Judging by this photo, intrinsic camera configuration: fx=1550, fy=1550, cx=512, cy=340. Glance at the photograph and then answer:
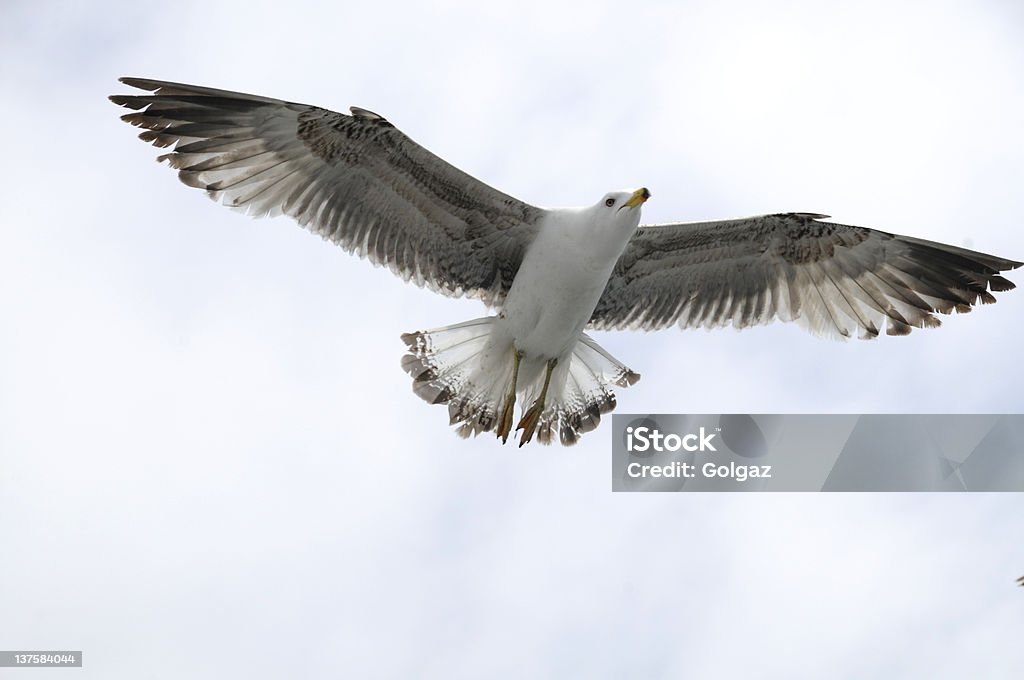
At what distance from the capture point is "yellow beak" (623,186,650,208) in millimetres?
9500

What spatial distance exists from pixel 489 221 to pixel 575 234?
27.1 inches

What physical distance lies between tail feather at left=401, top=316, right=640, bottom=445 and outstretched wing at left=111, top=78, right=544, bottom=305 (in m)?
0.57

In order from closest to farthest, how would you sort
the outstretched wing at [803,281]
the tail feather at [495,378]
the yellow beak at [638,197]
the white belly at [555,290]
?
the yellow beak at [638,197]
the white belly at [555,290]
the tail feather at [495,378]
the outstretched wing at [803,281]

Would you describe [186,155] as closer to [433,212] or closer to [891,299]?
[433,212]

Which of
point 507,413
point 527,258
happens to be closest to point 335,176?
point 527,258

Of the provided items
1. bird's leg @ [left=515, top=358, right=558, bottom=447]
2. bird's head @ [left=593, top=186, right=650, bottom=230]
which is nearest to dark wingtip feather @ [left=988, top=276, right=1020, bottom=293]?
bird's head @ [left=593, top=186, right=650, bottom=230]

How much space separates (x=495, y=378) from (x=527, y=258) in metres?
0.94

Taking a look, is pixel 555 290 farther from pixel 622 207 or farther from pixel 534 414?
pixel 534 414

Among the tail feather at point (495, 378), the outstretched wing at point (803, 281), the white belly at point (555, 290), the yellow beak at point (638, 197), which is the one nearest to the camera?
the yellow beak at point (638, 197)

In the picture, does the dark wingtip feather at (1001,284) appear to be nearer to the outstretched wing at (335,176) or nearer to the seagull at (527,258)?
the seagull at (527,258)

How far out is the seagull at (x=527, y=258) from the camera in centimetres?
998

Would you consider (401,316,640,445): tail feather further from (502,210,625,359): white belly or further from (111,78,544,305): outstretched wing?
(111,78,544,305): outstretched wing

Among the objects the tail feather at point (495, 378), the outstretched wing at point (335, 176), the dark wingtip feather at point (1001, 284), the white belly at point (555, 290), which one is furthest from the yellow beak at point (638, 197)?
the dark wingtip feather at point (1001, 284)

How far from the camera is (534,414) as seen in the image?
10.6 m
